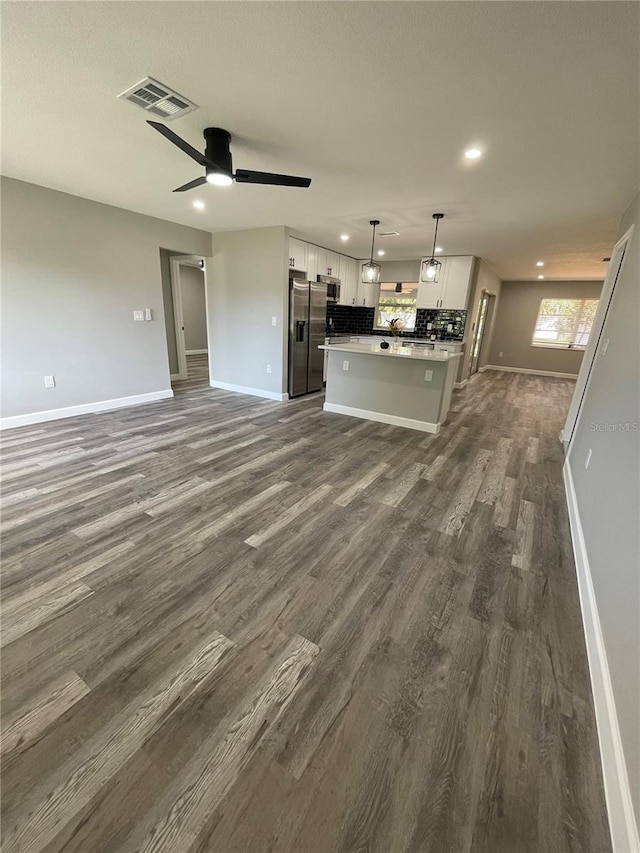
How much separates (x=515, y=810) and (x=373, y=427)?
3.59m

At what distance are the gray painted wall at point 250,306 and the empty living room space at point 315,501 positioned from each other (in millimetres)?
826

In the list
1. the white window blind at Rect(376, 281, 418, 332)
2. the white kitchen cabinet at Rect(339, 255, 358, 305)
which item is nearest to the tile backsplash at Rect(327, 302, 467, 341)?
the white window blind at Rect(376, 281, 418, 332)

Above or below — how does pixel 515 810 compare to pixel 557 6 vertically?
below

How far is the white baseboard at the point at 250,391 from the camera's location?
554 cm

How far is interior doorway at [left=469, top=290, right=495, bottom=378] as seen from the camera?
24.7 feet

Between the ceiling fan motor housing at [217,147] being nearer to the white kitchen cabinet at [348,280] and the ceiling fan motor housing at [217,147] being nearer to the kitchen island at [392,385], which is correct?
the kitchen island at [392,385]

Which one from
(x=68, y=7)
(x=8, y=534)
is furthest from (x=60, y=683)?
(x=68, y=7)

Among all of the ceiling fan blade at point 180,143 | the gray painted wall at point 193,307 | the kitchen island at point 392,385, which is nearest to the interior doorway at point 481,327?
the kitchen island at point 392,385

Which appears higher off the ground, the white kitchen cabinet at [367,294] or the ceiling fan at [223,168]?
the ceiling fan at [223,168]

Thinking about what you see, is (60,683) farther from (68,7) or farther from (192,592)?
(68,7)

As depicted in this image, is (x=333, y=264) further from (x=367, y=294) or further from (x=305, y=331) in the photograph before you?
(x=305, y=331)

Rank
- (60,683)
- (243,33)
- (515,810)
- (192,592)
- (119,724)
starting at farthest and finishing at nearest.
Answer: (192,592)
(243,33)
(60,683)
(119,724)
(515,810)

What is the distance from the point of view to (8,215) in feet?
11.4

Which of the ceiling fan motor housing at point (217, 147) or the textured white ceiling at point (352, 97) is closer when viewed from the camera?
the textured white ceiling at point (352, 97)
